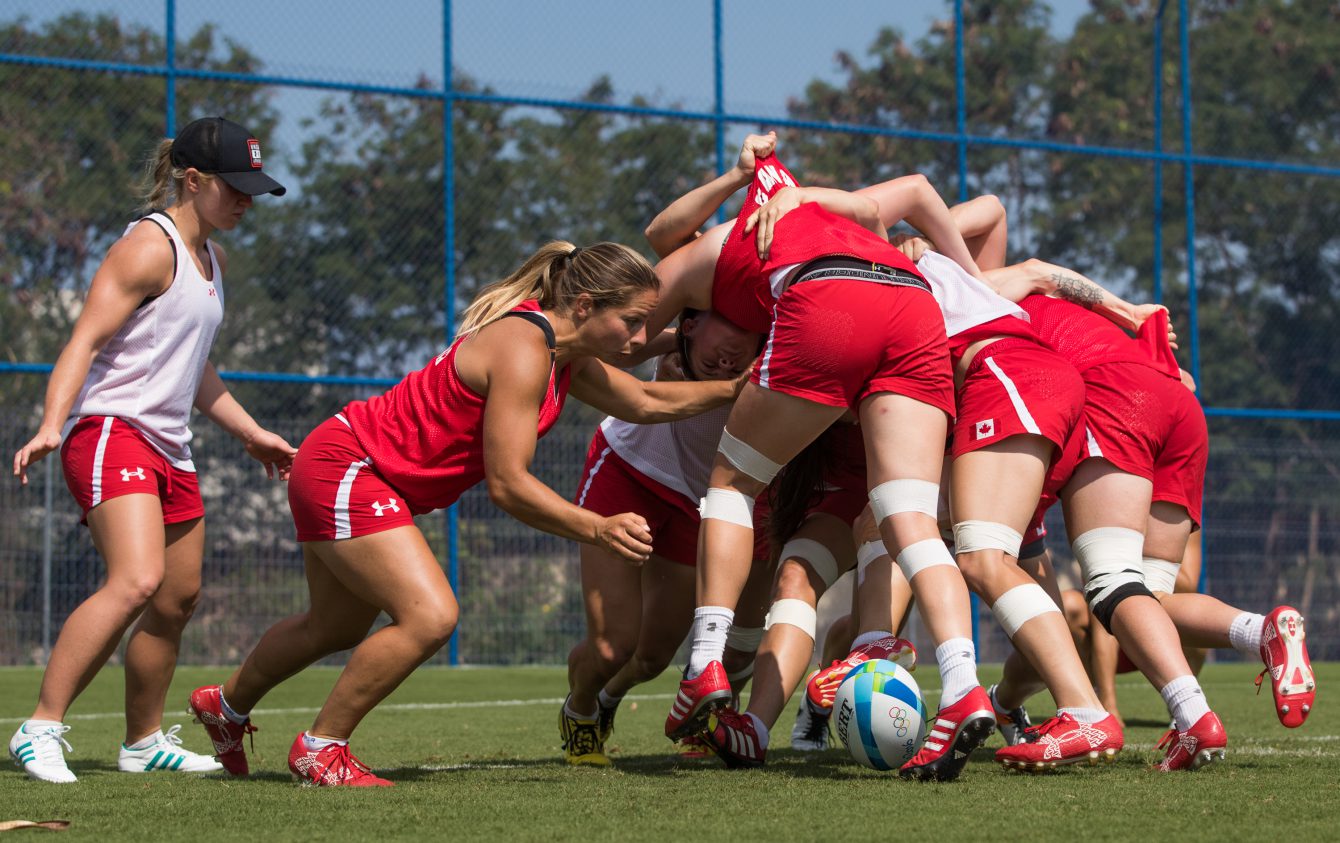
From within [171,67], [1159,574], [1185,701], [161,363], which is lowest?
[1185,701]

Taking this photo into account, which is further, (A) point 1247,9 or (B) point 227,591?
(A) point 1247,9

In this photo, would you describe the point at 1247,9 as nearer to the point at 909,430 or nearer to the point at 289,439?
the point at 289,439

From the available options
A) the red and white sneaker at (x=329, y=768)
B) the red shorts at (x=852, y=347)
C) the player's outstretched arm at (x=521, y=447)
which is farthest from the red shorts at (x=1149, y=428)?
the red and white sneaker at (x=329, y=768)

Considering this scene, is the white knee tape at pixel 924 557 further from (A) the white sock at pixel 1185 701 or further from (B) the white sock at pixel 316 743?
(B) the white sock at pixel 316 743

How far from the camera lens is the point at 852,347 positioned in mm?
3975

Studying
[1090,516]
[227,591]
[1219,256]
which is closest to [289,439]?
[227,591]

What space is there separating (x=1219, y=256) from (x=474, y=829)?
14.3 meters

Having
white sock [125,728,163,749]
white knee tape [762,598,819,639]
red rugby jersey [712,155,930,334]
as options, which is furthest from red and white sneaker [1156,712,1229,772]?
white sock [125,728,163,749]

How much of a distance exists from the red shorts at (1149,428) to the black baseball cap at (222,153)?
2.55 meters

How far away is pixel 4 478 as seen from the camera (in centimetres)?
1069

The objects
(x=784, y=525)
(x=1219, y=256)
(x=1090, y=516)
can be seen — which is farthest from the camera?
(x=1219, y=256)

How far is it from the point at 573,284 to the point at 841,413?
81 cm

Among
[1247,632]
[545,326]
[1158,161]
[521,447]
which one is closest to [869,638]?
[1247,632]

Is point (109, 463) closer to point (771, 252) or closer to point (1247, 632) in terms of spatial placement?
point (771, 252)
